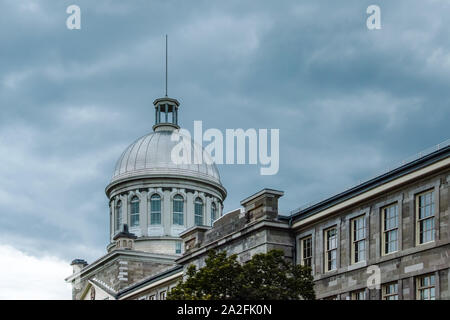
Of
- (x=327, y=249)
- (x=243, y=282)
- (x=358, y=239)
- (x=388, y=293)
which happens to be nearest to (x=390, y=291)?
(x=388, y=293)

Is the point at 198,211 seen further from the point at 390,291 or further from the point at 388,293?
the point at 390,291

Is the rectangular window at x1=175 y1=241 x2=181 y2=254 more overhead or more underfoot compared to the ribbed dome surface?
more underfoot

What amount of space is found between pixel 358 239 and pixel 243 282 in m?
6.84

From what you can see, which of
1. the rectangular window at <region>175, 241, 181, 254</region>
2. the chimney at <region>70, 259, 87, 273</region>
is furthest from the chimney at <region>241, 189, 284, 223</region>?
the chimney at <region>70, 259, 87, 273</region>

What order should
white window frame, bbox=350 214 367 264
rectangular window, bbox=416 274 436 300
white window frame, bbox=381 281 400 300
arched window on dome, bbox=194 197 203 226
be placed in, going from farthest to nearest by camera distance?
arched window on dome, bbox=194 197 203 226 < white window frame, bbox=350 214 367 264 < white window frame, bbox=381 281 400 300 < rectangular window, bbox=416 274 436 300

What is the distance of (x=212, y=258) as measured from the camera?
1437 inches

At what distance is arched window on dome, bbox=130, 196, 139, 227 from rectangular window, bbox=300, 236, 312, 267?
37588mm

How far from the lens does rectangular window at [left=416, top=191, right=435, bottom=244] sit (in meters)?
34.8

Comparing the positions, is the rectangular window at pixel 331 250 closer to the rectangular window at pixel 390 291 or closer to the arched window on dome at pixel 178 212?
the rectangular window at pixel 390 291

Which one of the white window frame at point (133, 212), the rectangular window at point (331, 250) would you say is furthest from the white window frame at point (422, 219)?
the white window frame at point (133, 212)

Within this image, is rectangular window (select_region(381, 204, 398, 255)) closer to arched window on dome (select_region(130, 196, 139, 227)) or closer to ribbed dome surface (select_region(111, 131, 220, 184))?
ribbed dome surface (select_region(111, 131, 220, 184))

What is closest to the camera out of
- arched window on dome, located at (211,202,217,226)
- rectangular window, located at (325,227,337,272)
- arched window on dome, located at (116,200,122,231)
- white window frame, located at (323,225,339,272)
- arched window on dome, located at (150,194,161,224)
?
white window frame, located at (323,225,339,272)
